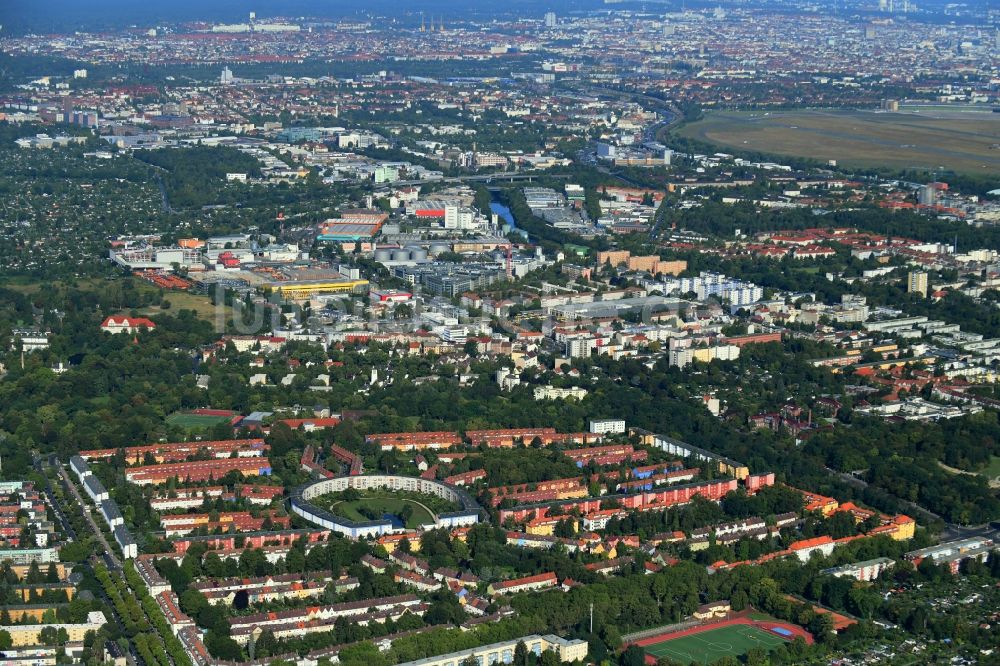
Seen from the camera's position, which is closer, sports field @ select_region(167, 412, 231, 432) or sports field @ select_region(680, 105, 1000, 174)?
sports field @ select_region(167, 412, 231, 432)

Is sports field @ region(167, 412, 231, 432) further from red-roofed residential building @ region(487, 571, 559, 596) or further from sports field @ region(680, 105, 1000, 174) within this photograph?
sports field @ region(680, 105, 1000, 174)

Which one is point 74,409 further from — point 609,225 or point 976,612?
point 609,225

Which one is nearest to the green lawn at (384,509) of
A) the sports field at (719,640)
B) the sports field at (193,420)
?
the sports field at (193,420)

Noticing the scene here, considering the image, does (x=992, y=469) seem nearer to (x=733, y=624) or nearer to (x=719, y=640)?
(x=733, y=624)

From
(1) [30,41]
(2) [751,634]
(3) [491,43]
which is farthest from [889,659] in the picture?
(3) [491,43]

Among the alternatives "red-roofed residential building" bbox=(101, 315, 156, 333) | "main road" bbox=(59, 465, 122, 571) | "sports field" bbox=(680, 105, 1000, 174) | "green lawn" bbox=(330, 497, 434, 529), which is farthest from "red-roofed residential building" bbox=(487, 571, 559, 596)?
"sports field" bbox=(680, 105, 1000, 174)

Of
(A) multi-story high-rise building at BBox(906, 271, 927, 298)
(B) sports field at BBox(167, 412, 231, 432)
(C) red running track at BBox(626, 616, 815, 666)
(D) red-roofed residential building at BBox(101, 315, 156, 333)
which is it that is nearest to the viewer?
(C) red running track at BBox(626, 616, 815, 666)

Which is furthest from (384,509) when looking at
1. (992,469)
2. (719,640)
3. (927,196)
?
(927,196)
